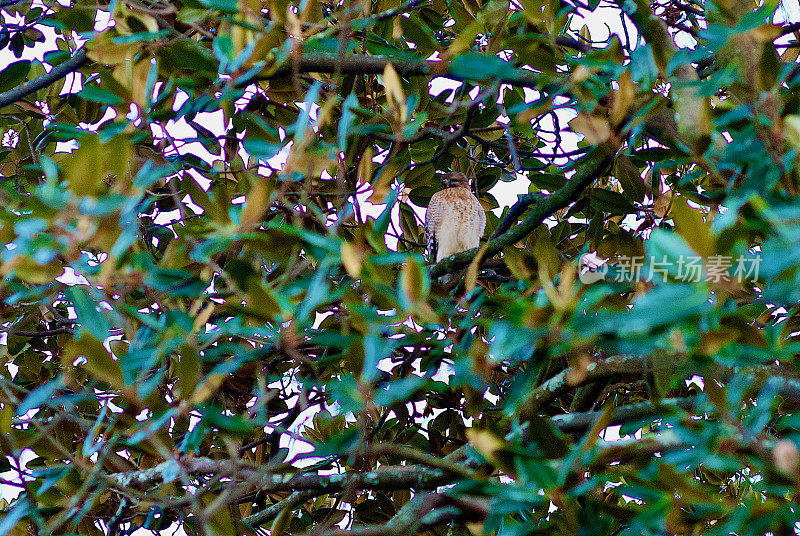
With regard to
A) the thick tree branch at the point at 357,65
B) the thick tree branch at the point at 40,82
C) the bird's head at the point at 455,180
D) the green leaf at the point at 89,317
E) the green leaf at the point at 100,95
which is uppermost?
the green leaf at the point at 100,95

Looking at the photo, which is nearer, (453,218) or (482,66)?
(482,66)

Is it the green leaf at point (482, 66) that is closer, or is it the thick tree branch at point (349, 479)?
the green leaf at point (482, 66)

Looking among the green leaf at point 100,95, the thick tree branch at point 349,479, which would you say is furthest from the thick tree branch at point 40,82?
the thick tree branch at point 349,479

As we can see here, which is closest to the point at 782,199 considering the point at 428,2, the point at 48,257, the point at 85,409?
the point at 48,257

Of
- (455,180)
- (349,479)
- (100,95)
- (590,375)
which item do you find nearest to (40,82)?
(100,95)

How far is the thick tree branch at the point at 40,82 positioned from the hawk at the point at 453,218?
2019 mm

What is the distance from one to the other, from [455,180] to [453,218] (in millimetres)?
232

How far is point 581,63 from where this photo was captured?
4.10ft

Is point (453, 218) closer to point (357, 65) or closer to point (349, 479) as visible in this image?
point (357, 65)

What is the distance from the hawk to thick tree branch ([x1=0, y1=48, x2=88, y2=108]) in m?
2.02

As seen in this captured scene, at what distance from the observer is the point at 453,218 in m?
3.79

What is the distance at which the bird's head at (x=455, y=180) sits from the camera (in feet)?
11.8

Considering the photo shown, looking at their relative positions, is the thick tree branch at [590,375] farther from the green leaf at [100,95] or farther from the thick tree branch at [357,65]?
the green leaf at [100,95]

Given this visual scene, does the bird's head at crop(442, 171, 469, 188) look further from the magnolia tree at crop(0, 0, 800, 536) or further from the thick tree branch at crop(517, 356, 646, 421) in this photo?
the thick tree branch at crop(517, 356, 646, 421)
